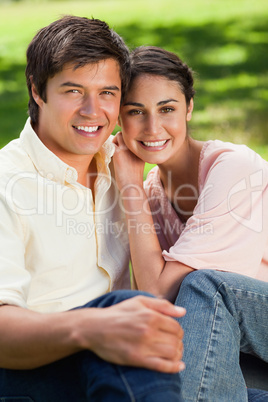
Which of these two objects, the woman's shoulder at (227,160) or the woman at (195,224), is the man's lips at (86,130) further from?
the woman's shoulder at (227,160)

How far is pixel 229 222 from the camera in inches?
109

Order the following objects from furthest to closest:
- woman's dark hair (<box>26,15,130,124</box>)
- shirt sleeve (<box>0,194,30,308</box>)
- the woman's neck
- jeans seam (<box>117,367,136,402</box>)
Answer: the woman's neck
woman's dark hair (<box>26,15,130,124</box>)
shirt sleeve (<box>0,194,30,308</box>)
jeans seam (<box>117,367,136,402</box>)

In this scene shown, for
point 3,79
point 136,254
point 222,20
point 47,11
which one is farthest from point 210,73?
point 136,254

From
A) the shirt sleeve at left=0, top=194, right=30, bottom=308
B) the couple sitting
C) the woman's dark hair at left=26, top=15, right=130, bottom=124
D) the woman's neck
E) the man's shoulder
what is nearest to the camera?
the couple sitting

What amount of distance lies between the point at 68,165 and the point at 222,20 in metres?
7.32

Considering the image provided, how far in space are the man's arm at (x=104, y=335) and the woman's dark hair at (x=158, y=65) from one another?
4.69ft

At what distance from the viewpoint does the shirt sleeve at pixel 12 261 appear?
2113 mm

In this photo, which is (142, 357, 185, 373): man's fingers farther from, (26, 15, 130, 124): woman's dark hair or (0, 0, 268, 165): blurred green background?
(0, 0, 268, 165): blurred green background

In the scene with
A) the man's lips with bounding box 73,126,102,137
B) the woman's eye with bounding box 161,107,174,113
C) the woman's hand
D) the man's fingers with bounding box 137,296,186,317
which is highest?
the woman's eye with bounding box 161,107,174,113

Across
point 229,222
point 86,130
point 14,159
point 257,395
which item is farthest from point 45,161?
point 257,395

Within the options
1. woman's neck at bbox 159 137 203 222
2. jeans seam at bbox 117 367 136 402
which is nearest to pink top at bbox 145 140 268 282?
woman's neck at bbox 159 137 203 222

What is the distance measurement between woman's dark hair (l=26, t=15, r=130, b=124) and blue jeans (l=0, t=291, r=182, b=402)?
1082 millimetres

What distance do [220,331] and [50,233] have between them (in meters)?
0.78

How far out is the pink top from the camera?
2.71 metres
